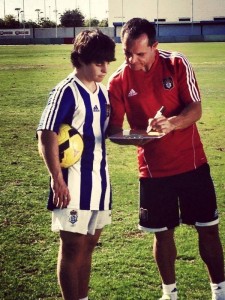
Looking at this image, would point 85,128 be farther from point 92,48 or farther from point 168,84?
point 168,84

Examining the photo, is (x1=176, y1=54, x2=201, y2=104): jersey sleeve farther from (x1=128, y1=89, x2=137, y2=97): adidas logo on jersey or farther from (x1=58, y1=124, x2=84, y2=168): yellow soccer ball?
(x1=58, y1=124, x2=84, y2=168): yellow soccer ball

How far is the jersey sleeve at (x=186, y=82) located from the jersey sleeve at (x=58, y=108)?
946mm

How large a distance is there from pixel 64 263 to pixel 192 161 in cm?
127

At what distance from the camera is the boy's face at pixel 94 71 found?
3.27 meters

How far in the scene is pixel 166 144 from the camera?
3760mm

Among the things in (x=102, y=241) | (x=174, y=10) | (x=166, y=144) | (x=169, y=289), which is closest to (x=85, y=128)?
(x=166, y=144)

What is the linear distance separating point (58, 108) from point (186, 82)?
1068 millimetres

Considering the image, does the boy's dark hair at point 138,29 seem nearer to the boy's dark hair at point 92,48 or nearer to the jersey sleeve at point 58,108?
the boy's dark hair at point 92,48

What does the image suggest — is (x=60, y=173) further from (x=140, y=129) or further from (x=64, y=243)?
(x=140, y=129)

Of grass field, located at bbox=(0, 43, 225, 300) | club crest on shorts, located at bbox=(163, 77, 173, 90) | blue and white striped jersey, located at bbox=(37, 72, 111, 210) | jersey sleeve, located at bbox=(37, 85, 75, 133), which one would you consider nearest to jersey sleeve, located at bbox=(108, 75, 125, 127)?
blue and white striped jersey, located at bbox=(37, 72, 111, 210)

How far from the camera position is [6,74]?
77.1 ft

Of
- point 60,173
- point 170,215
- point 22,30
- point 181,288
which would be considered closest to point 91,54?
point 60,173

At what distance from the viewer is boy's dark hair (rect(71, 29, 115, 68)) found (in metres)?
3.21

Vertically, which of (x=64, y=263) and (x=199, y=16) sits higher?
(x=199, y=16)
